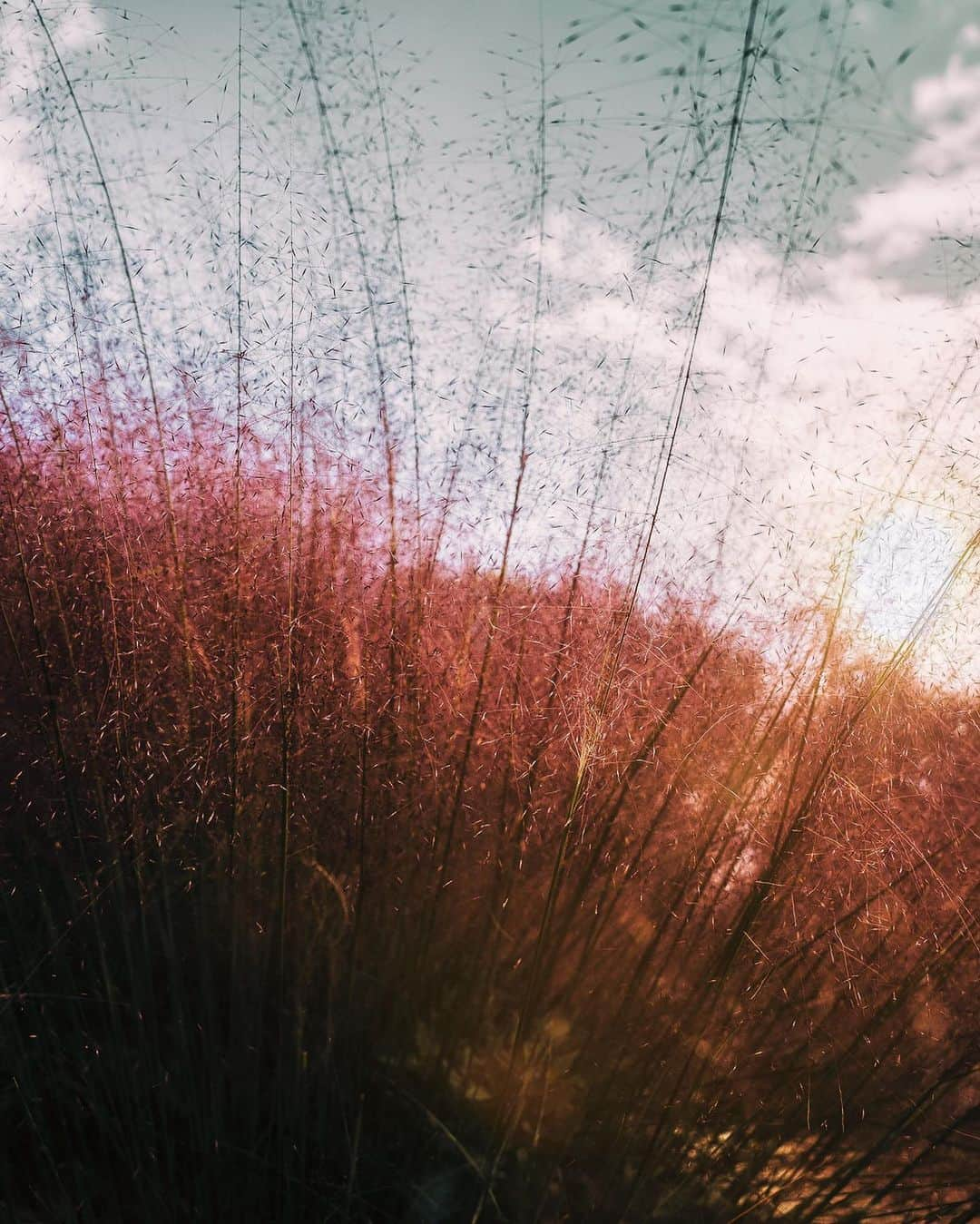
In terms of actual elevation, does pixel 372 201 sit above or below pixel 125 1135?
above

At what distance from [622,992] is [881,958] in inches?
18.7

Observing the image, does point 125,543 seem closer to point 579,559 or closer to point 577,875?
point 579,559

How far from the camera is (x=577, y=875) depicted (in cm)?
136

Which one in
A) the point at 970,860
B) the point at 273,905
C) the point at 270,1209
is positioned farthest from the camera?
the point at 970,860

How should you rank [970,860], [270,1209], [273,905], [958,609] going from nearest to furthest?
[270,1209], [273,905], [958,609], [970,860]

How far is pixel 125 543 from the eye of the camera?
1.29 meters

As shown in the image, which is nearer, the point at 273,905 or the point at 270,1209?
the point at 270,1209

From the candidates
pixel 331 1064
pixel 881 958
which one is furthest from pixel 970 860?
pixel 331 1064

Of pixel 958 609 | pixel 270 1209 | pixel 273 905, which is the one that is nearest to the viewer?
pixel 270 1209

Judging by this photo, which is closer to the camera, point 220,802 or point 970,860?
point 220,802

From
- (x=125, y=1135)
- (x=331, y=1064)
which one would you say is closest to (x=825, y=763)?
(x=331, y=1064)

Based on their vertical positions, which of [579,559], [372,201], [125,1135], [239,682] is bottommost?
[125,1135]

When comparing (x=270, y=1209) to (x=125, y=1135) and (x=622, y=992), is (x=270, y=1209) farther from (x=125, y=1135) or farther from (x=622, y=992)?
(x=622, y=992)

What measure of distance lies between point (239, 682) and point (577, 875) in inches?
24.3
